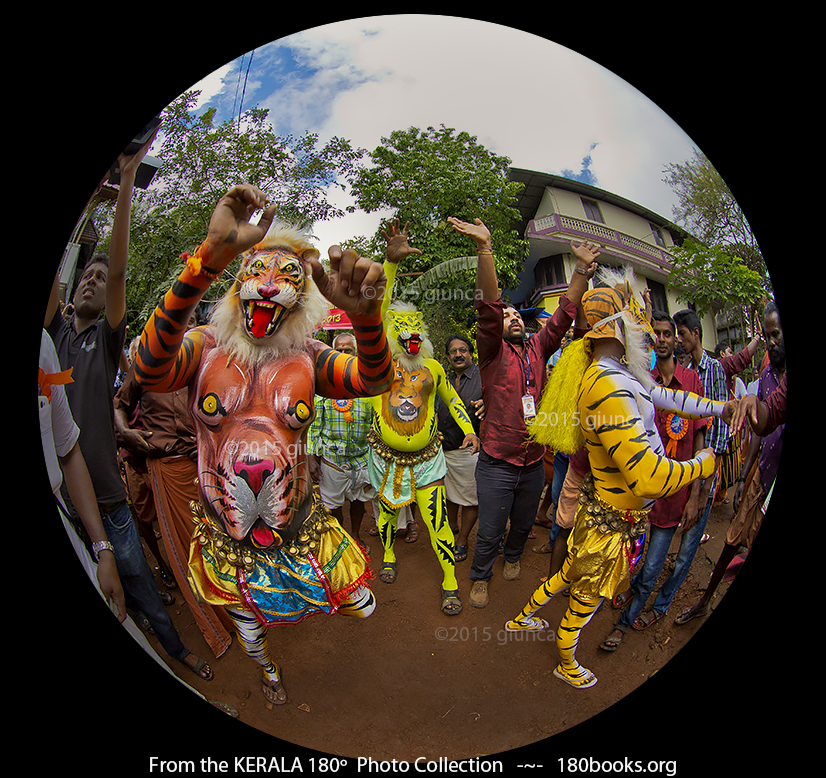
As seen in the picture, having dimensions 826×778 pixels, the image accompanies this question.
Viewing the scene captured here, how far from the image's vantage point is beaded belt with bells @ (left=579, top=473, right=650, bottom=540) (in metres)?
2.49

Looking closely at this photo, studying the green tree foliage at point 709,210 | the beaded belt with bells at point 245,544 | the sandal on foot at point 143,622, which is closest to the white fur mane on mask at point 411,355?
the beaded belt with bells at point 245,544

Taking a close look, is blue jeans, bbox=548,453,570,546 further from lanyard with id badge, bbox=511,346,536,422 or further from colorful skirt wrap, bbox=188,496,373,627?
colorful skirt wrap, bbox=188,496,373,627

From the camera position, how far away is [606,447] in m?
2.37

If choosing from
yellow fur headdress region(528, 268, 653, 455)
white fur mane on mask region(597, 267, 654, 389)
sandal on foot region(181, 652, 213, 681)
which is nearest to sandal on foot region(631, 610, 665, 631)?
yellow fur headdress region(528, 268, 653, 455)

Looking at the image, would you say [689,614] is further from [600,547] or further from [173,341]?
[173,341]

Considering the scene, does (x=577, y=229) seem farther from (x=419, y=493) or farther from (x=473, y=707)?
(x=473, y=707)

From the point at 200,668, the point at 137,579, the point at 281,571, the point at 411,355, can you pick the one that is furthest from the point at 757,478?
the point at 137,579

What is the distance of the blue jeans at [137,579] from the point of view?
2.46 meters

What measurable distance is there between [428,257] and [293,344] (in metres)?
0.70

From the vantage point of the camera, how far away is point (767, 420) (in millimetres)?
2521

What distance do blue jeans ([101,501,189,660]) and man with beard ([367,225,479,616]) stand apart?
1.09m

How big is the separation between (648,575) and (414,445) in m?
1.36

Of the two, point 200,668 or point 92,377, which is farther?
point 200,668

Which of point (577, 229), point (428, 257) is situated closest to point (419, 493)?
point (428, 257)
